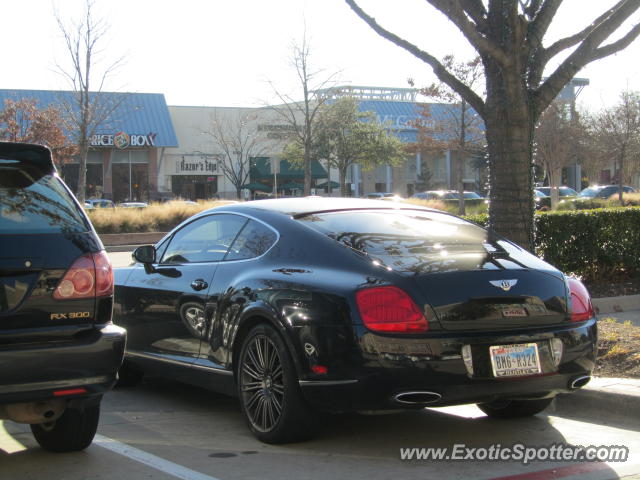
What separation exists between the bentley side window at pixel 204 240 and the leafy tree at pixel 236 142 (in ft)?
142

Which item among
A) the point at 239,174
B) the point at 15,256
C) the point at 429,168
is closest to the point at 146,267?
the point at 15,256

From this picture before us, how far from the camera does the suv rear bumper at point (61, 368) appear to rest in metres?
3.94

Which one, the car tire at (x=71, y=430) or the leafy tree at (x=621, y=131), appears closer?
the car tire at (x=71, y=430)

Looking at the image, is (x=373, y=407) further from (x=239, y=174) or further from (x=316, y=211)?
(x=239, y=174)

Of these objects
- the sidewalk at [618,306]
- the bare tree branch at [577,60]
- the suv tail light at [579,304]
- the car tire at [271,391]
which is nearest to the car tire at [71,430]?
the car tire at [271,391]

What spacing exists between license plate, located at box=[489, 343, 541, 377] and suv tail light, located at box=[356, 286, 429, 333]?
1.48ft

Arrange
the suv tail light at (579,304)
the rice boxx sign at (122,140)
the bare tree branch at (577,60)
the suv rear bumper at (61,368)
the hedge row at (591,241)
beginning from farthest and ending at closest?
the rice boxx sign at (122,140) < the hedge row at (591,241) < the bare tree branch at (577,60) < the suv tail light at (579,304) < the suv rear bumper at (61,368)

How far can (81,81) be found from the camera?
28.3 metres

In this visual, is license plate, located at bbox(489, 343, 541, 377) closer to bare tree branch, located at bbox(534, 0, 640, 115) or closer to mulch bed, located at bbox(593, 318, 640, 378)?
mulch bed, located at bbox(593, 318, 640, 378)

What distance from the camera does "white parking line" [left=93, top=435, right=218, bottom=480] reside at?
4.37m

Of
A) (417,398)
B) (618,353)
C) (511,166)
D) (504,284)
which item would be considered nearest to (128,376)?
(417,398)

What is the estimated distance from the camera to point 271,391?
4898mm

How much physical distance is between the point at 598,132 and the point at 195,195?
26889 mm

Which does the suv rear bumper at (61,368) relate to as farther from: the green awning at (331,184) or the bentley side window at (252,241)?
the green awning at (331,184)
